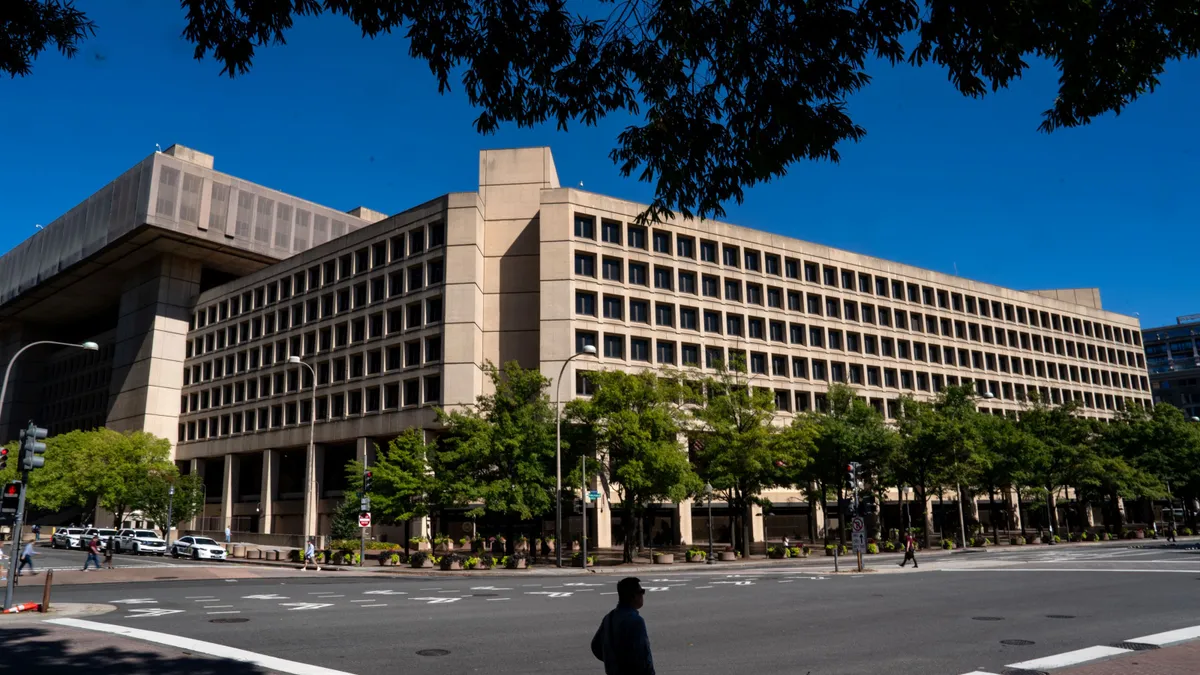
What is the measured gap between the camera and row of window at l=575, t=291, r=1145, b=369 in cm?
6112

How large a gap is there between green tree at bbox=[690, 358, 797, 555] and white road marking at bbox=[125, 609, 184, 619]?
102 feet

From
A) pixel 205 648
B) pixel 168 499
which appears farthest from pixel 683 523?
pixel 205 648

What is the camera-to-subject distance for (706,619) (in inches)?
647

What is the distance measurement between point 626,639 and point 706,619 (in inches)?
427

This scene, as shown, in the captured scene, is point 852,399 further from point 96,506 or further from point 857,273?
point 96,506

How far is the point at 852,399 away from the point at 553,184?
1091 inches

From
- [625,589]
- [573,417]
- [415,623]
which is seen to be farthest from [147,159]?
[625,589]

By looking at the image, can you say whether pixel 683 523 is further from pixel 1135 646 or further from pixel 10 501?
pixel 1135 646

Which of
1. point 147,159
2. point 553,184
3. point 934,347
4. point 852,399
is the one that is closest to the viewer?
point 852,399

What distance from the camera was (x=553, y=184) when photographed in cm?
6594

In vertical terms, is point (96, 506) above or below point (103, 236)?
below

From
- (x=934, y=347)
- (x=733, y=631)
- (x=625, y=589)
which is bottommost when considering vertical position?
(x=733, y=631)

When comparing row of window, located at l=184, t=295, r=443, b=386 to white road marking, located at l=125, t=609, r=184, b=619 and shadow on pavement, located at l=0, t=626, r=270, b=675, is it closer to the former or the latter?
white road marking, located at l=125, t=609, r=184, b=619

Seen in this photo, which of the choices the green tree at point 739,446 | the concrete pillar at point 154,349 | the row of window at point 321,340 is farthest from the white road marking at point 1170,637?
the concrete pillar at point 154,349
